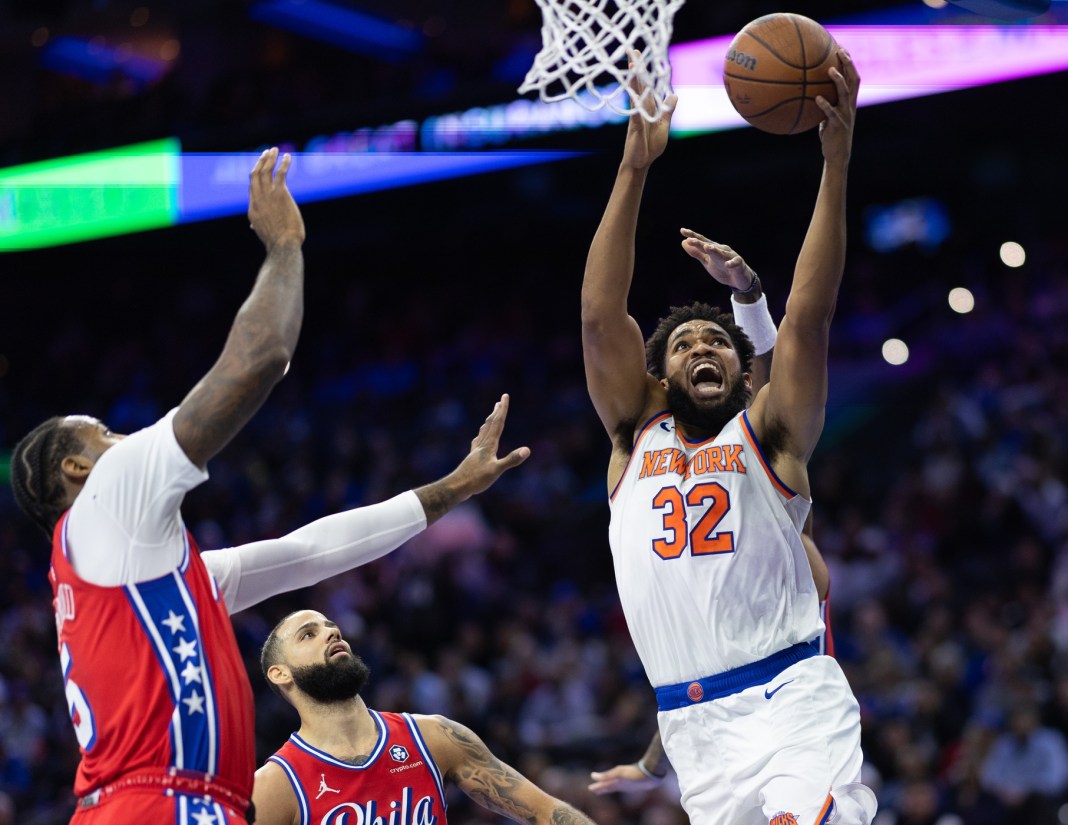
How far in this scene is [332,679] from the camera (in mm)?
5363

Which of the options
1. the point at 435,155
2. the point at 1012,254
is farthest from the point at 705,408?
the point at 1012,254

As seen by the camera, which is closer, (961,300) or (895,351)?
(895,351)

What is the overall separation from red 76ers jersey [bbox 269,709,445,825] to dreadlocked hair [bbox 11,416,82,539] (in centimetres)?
179

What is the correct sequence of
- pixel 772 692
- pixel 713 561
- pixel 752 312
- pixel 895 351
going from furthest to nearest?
pixel 895 351 < pixel 752 312 < pixel 713 561 < pixel 772 692

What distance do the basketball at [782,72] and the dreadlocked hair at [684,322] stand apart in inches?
28.7

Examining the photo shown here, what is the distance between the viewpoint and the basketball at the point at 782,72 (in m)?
4.98

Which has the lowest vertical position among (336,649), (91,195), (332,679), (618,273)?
(332,679)

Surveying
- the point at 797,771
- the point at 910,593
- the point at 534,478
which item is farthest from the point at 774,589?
the point at 534,478

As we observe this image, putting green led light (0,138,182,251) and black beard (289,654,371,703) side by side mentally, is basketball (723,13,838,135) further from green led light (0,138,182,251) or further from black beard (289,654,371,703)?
green led light (0,138,182,251)

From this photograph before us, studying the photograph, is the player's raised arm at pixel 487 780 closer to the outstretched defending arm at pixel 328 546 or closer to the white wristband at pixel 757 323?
the outstretched defending arm at pixel 328 546

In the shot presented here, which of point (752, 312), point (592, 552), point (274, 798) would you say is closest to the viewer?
point (274, 798)

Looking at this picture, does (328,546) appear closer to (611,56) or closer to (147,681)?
(147,681)

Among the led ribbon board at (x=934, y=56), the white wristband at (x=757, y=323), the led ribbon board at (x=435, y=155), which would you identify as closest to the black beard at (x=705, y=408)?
the white wristband at (x=757, y=323)

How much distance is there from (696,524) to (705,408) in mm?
454
